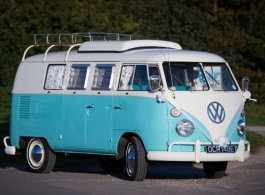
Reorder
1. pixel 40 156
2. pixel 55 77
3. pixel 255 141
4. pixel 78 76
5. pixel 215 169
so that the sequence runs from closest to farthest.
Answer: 1. pixel 215 169
2. pixel 78 76
3. pixel 55 77
4. pixel 40 156
5. pixel 255 141

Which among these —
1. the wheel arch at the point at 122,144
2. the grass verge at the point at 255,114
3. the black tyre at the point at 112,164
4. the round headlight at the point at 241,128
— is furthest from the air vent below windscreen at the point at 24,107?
the grass verge at the point at 255,114

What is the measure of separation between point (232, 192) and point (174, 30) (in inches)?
917

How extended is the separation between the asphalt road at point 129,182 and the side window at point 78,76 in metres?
1.63

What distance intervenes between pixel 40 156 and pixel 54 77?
153 cm

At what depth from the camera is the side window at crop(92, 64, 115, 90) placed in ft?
47.0

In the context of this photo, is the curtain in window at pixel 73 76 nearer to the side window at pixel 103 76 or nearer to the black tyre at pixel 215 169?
the side window at pixel 103 76

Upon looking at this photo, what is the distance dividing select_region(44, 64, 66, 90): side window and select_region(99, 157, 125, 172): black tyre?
193 cm

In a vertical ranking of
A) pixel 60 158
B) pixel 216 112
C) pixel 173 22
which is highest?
pixel 173 22

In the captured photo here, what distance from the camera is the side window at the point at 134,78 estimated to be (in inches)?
547

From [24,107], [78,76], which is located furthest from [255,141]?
[78,76]

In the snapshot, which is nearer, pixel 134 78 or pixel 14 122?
pixel 134 78

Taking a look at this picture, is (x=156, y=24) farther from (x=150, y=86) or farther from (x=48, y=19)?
(x=150, y=86)

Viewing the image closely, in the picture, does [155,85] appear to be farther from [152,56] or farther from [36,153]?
[36,153]

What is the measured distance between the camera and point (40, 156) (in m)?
15.7
